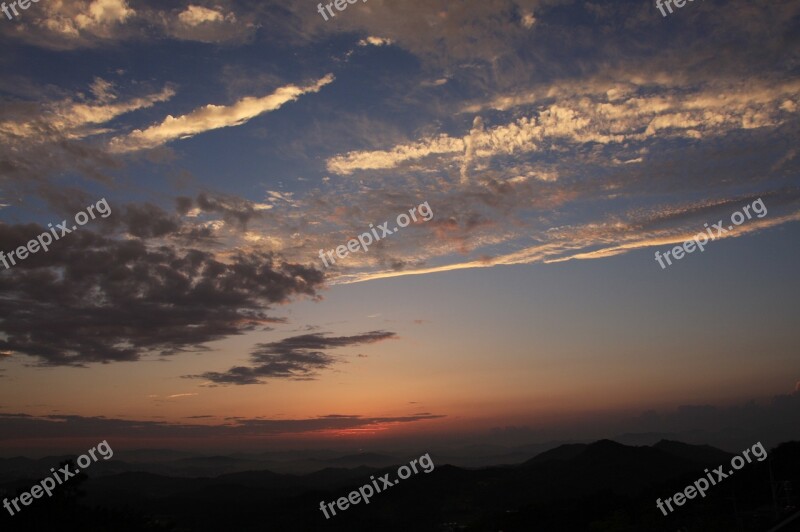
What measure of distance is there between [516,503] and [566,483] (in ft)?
85.6

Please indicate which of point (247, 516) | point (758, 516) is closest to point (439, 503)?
point (247, 516)

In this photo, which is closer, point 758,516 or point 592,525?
point 758,516

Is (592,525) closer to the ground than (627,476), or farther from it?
farther from it

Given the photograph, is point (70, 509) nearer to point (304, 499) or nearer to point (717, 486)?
point (717, 486)

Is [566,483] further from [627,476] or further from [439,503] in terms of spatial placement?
[439,503]

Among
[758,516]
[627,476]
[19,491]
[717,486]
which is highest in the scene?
[19,491]

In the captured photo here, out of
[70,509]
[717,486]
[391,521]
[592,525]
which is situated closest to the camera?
[70,509]

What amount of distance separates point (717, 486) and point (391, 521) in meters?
98.5

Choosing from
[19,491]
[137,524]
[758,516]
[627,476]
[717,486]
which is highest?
[19,491]

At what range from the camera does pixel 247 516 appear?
609ft

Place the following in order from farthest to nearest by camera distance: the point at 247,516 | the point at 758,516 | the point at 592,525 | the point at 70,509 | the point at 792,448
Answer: the point at 247,516, the point at 792,448, the point at 592,525, the point at 758,516, the point at 70,509

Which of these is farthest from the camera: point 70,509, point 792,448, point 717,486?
point 792,448

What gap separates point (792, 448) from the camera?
118 m

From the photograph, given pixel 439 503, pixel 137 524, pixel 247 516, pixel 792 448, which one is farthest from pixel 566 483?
pixel 137 524
